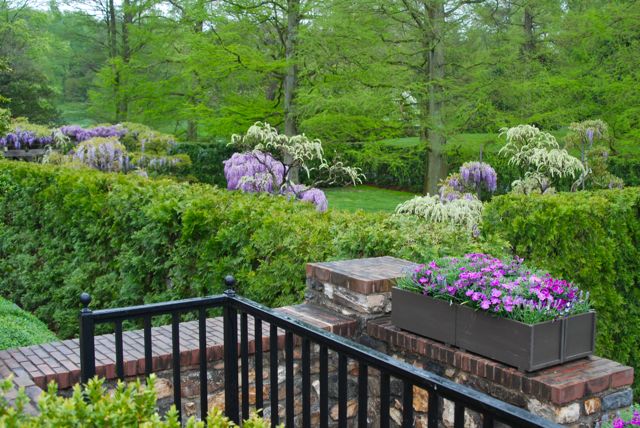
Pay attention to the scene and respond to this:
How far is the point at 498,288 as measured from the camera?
124 inches

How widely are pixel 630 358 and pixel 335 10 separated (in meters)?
11.9

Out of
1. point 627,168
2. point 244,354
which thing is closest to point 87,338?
point 244,354

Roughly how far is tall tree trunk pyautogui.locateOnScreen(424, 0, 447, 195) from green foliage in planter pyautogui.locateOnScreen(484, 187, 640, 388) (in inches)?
376

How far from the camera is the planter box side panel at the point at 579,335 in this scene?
3029mm

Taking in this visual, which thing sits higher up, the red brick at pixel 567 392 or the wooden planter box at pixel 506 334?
the wooden planter box at pixel 506 334

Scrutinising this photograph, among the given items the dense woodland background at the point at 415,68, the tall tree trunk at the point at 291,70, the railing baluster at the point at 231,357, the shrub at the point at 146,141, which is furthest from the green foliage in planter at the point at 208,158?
the railing baluster at the point at 231,357

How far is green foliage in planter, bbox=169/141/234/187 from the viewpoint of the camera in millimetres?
22938

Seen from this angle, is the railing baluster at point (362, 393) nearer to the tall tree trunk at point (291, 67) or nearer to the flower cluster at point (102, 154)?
the flower cluster at point (102, 154)

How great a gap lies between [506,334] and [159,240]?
13.2 feet

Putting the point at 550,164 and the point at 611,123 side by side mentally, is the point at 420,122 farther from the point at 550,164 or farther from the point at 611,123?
the point at 550,164

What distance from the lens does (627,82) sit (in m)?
15.9

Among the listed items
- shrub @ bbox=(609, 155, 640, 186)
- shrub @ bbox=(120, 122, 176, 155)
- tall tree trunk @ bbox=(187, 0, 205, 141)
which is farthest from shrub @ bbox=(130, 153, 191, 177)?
shrub @ bbox=(609, 155, 640, 186)

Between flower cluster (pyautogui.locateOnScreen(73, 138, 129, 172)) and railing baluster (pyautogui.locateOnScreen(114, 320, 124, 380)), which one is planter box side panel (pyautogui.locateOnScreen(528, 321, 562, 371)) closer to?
railing baluster (pyautogui.locateOnScreen(114, 320, 124, 380))

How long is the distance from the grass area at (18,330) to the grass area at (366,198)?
11320 millimetres
